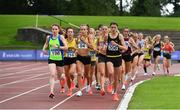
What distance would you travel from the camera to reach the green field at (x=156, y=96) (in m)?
14.6

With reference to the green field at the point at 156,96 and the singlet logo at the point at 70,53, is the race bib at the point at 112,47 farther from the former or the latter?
the singlet logo at the point at 70,53

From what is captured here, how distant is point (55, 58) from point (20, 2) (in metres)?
67.2

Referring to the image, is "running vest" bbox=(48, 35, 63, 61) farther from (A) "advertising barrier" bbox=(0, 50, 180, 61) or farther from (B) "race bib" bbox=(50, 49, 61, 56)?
(A) "advertising barrier" bbox=(0, 50, 180, 61)

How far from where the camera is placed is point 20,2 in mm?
83812

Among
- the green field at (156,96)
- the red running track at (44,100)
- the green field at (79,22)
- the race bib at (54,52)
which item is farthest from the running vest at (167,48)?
the green field at (79,22)

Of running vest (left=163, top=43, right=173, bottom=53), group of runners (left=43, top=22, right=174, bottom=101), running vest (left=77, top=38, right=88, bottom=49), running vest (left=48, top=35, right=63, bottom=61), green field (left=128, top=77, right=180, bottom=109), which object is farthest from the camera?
running vest (left=163, top=43, right=173, bottom=53)

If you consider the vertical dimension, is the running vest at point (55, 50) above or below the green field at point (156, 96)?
above

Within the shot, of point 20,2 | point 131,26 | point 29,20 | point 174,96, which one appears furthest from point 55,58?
point 20,2

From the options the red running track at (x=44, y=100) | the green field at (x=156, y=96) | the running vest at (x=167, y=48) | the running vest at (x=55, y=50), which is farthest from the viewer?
the running vest at (x=167, y=48)

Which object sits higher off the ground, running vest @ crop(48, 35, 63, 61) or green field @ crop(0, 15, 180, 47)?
green field @ crop(0, 15, 180, 47)

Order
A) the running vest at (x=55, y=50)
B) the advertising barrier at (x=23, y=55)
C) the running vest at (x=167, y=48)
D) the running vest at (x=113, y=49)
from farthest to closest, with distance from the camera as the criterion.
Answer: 1. the advertising barrier at (x=23, y=55)
2. the running vest at (x=167, y=48)
3. the running vest at (x=55, y=50)
4. the running vest at (x=113, y=49)

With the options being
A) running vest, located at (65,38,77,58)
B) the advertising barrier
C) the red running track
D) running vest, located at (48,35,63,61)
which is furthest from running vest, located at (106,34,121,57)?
the advertising barrier

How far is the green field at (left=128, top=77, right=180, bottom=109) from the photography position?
1462 cm

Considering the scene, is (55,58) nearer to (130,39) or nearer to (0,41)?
(130,39)
